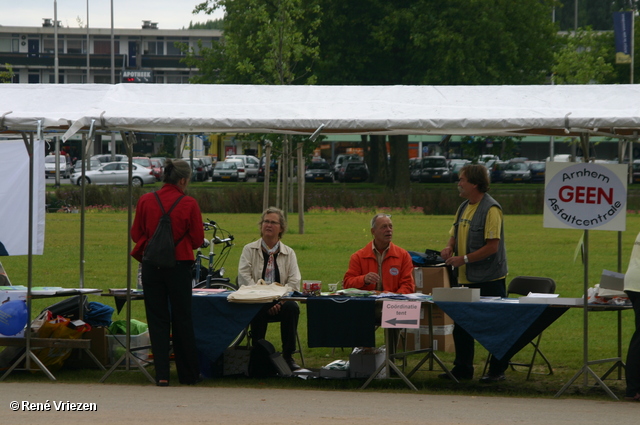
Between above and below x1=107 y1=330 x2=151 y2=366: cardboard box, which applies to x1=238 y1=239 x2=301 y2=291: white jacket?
above

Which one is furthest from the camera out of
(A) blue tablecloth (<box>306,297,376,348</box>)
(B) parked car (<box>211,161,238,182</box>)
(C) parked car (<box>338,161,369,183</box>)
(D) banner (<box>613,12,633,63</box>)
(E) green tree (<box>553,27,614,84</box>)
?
(B) parked car (<box>211,161,238,182</box>)

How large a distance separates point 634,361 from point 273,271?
3.25 m

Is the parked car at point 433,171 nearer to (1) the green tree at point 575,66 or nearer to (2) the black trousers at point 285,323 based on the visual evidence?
(1) the green tree at point 575,66

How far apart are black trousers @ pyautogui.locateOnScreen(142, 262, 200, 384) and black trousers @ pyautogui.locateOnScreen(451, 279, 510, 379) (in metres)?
2.28

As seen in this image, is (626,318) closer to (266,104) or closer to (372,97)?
(372,97)

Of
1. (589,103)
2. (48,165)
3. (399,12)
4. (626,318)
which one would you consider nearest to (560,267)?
(626,318)

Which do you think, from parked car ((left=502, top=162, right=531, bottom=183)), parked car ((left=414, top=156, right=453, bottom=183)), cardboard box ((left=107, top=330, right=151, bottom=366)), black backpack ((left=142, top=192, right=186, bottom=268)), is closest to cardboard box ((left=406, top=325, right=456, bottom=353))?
cardboard box ((left=107, top=330, right=151, bottom=366))

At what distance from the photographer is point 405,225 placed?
83.3 ft

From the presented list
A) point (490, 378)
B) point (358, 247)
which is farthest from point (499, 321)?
point (358, 247)

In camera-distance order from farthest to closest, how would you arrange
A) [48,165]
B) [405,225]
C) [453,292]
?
[48,165]
[405,225]
[453,292]

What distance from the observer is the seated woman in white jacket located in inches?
322

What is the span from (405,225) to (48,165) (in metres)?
35.5

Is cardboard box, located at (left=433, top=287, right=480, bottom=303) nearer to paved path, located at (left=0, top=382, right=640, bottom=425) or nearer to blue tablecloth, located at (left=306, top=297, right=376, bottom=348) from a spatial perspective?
blue tablecloth, located at (left=306, top=297, right=376, bottom=348)

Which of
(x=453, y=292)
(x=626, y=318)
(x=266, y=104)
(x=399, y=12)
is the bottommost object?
(x=626, y=318)
